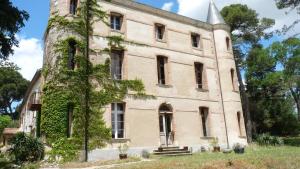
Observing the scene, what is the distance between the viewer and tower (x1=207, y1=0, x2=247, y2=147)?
67.5 feet

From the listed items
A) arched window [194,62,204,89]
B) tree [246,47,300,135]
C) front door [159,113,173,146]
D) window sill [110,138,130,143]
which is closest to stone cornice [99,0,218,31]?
arched window [194,62,204,89]

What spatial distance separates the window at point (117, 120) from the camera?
→ 16.1 metres

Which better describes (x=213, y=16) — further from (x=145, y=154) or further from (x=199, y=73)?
(x=145, y=154)

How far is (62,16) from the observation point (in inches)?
634

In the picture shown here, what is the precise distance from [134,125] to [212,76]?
787cm

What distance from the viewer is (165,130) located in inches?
714

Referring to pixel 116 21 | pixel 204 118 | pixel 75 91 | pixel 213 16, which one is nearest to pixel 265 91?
pixel 213 16

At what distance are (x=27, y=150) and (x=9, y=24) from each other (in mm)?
6657

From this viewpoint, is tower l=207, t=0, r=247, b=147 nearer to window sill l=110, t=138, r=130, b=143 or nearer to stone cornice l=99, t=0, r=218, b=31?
stone cornice l=99, t=0, r=218, b=31

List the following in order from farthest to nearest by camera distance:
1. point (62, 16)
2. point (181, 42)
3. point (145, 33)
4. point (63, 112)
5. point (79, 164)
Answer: point (181, 42) < point (145, 33) < point (62, 16) < point (63, 112) < point (79, 164)

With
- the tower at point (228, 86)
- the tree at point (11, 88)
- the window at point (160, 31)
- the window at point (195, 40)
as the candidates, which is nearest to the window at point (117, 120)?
the window at point (160, 31)

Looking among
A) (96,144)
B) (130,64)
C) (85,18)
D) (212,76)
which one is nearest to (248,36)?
(212,76)

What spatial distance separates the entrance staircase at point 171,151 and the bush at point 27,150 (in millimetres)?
6157

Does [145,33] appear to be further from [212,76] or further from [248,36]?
[248,36]
